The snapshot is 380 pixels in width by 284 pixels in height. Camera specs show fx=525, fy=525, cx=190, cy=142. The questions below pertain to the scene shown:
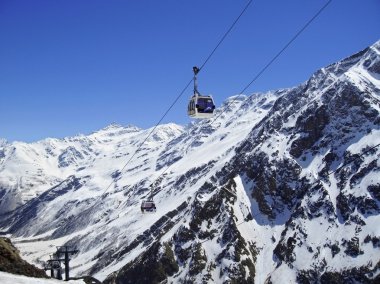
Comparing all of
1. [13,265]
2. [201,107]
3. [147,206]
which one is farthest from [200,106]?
[147,206]

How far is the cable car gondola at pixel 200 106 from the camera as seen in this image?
44750 mm

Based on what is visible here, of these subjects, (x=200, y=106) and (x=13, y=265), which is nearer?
(x=13, y=265)

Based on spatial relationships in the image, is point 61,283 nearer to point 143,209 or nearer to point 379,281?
point 143,209

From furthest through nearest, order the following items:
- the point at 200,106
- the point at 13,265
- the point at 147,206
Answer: the point at 147,206
the point at 200,106
the point at 13,265

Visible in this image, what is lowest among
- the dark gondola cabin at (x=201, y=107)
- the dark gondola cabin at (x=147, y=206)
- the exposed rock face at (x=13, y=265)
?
the exposed rock face at (x=13, y=265)

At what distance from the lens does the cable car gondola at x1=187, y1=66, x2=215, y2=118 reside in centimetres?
4475

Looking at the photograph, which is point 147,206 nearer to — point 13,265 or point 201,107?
point 201,107

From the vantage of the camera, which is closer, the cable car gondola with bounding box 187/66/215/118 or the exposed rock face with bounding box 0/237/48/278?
the exposed rock face with bounding box 0/237/48/278

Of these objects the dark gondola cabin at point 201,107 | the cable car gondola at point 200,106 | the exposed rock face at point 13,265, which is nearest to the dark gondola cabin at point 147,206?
the cable car gondola at point 200,106

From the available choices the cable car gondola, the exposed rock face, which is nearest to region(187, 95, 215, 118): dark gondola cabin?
the cable car gondola

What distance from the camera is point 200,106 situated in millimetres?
45188

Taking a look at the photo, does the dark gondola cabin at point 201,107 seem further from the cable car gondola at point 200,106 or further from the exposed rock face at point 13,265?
the exposed rock face at point 13,265

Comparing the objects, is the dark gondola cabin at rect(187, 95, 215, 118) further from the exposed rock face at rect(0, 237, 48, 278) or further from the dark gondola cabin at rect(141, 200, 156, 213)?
the dark gondola cabin at rect(141, 200, 156, 213)

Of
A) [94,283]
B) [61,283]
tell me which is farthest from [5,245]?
[94,283]
